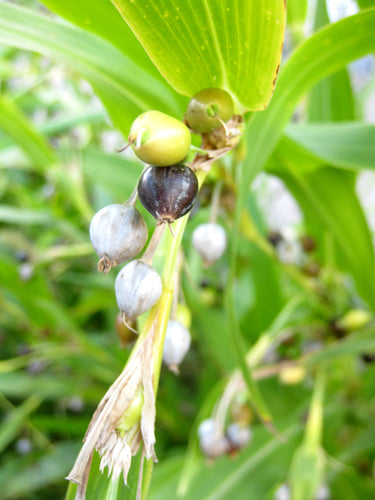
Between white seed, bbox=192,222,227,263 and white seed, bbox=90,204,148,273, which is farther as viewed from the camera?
white seed, bbox=192,222,227,263

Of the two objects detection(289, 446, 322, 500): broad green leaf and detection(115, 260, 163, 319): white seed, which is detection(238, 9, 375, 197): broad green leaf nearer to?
detection(115, 260, 163, 319): white seed

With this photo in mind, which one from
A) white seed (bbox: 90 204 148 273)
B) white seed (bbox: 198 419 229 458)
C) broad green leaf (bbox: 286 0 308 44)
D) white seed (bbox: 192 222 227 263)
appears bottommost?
white seed (bbox: 198 419 229 458)

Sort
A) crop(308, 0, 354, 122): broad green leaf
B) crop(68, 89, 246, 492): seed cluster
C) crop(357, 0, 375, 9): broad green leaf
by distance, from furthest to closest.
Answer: crop(308, 0, 354, 122): broad green leaf, crop(357, 0, 375, 9): broad green leaf, crop(68, 89, 246, 492): seed cluster

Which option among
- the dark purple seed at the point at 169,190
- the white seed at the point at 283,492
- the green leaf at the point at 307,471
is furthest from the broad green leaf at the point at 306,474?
the dark purple seed at the point at 169,190

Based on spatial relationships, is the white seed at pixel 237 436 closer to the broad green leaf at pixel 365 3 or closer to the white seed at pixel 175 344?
the white seed at pixel 175 344

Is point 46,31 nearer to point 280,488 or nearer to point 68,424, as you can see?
point 280,488

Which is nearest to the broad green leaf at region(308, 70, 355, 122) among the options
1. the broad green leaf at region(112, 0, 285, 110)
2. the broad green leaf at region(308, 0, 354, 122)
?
the broad green leaf at region(308, 0, 354, 122)

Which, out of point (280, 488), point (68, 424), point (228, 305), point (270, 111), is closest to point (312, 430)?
point (280, 488)
